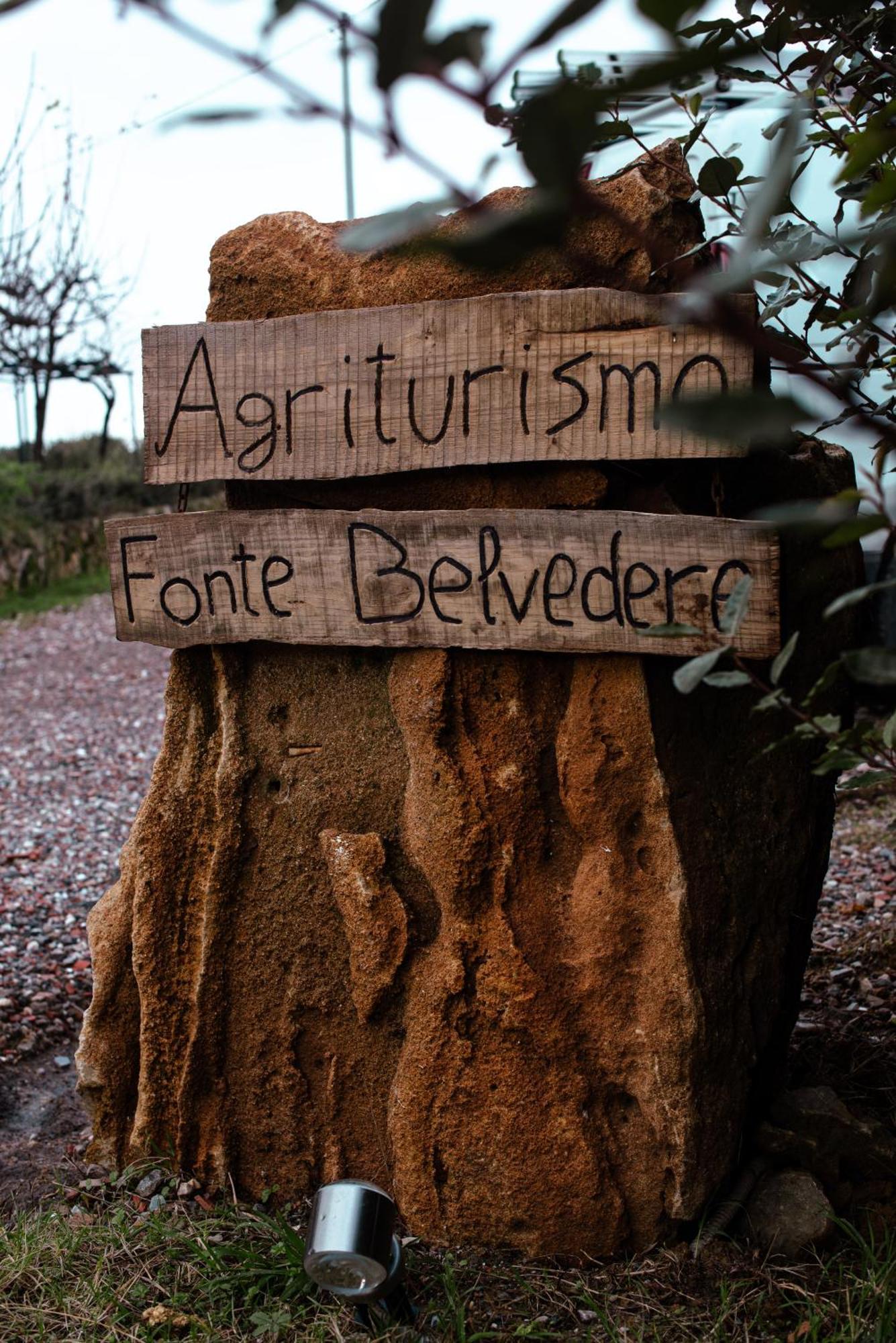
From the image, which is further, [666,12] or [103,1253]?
→ [103,1253]

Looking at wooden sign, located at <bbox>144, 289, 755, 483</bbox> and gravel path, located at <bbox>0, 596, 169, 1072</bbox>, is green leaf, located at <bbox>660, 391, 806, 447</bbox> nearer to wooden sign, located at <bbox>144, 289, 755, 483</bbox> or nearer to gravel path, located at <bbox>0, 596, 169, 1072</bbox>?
wooden sign, located at <bbox>144, 289, 755, 483</bbox>

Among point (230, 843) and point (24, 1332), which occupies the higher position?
point (230, 843)

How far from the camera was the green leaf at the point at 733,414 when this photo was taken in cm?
57

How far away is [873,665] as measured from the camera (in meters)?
1.04

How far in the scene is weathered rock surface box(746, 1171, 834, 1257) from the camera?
2123 mm

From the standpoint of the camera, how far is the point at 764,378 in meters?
2.07

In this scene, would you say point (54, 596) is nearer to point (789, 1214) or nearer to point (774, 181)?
point (789, 1214)

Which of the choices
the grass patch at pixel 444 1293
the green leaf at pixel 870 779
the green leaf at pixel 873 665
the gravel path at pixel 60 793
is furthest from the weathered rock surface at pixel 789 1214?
the gravel path at pixel 60 793

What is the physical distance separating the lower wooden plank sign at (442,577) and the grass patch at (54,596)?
8.95 meters

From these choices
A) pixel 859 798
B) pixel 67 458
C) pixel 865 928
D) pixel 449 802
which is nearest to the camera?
pixel 449 802

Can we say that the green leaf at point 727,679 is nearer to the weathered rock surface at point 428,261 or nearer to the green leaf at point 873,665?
the green leaf at point 873,665

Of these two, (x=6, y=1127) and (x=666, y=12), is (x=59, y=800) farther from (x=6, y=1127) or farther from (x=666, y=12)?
(x=666, y=12)

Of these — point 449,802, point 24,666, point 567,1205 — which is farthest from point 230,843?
point 24,666

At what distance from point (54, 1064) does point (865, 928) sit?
232 cm
